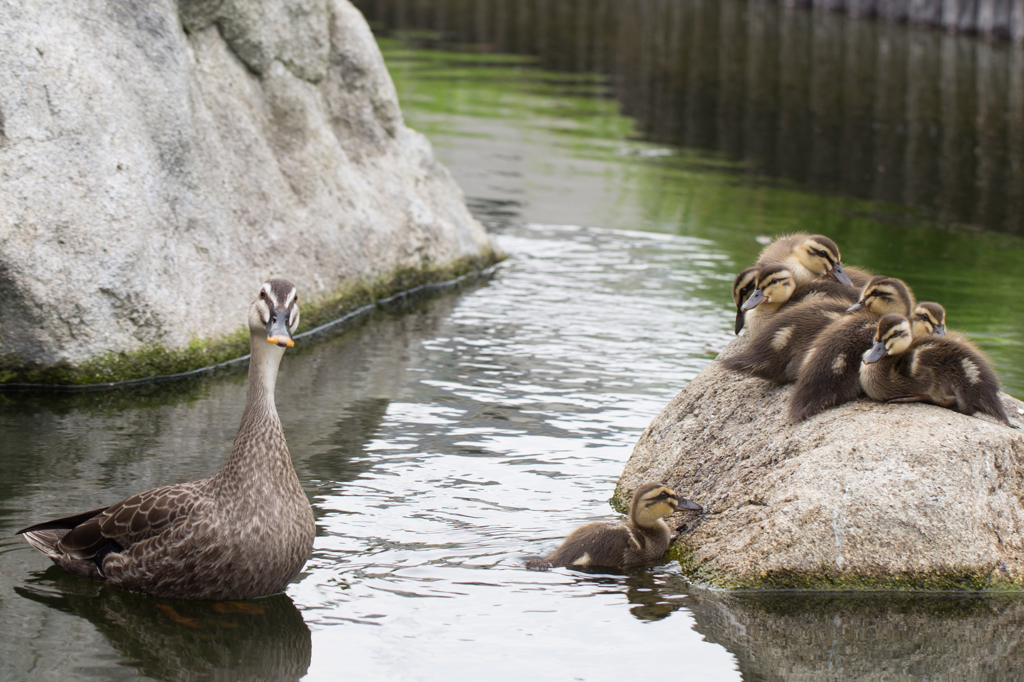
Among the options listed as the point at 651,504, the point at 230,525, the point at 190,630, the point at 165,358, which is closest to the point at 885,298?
the point at 651,504

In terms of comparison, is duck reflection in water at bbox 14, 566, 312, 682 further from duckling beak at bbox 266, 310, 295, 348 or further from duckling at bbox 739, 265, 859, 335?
duckling at bbox 739, 265, 859, 335

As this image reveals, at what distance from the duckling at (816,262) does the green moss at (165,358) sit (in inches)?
168

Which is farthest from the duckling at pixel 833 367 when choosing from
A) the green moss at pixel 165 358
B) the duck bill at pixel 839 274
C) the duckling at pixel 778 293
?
the green moss at pixel 165 358

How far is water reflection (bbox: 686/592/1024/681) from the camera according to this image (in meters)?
5.61

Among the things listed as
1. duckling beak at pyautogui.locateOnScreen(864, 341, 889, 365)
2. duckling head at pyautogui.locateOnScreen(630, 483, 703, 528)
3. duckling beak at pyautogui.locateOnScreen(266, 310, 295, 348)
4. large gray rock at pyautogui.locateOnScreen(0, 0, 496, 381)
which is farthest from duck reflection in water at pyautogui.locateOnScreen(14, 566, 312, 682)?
large gray rock at pyautogui.locateOnScreen(0, 0, 496, 381)

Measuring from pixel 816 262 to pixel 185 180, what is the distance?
16.4ft

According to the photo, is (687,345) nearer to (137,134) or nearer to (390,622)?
(137,134)

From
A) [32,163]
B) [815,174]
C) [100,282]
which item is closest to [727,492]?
[100,282]

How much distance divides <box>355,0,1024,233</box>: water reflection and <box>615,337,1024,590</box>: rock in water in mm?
10686

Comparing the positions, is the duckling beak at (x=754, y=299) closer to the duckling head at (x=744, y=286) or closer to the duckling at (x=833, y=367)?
the duckling head at (x=744, y=286)

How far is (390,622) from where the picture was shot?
5805mm

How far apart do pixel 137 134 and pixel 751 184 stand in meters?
10.4

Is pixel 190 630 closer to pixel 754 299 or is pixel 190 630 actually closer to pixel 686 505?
pixel 686 505

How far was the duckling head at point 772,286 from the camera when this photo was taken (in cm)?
750
